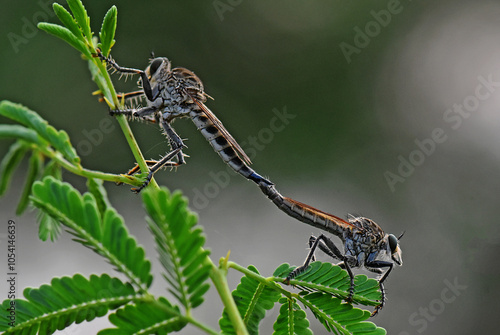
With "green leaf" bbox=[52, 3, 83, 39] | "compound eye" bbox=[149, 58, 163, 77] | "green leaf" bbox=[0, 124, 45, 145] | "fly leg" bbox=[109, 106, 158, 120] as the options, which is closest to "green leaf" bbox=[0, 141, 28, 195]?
"green leaf" bbox=[0, 124, 45, 145]

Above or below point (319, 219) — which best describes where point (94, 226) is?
below

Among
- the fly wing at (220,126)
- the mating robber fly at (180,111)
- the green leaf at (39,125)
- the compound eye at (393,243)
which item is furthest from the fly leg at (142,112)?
the compound eye at (393,243)

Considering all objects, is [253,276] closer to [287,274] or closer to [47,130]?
[287,274]

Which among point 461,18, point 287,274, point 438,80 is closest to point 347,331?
point 287,274

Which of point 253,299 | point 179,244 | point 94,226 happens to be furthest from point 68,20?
point 253,299

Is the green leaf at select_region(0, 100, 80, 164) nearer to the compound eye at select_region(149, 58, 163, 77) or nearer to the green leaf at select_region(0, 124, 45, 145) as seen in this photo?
the green leaf at select_region(0, 124, 45, 145)

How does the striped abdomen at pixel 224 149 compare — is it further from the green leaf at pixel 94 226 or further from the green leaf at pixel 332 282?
the green leaf at pixel 94 226

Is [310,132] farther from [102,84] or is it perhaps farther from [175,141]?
[102,84]
